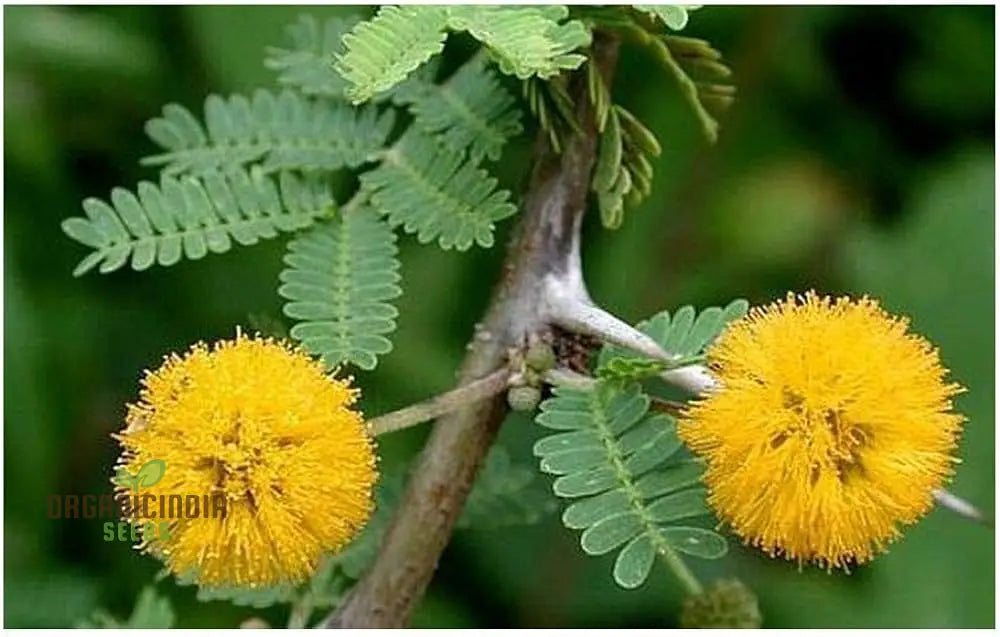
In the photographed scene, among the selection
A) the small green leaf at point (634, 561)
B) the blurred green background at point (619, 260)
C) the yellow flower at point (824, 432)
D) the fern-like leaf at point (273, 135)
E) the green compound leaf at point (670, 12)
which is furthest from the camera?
the blurred green background at point (619, 260)

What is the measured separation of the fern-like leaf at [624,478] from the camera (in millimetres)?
1543

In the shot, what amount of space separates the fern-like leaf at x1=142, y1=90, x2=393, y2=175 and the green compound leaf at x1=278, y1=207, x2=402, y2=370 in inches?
5.6

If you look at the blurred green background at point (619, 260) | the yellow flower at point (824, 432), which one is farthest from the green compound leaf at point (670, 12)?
the blurred green background at point (619, 260)

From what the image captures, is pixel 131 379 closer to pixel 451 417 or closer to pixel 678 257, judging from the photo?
pixel 678 257

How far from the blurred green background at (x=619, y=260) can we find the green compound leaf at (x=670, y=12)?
Result: 3.49 ft

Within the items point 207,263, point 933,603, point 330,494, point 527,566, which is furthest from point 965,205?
point 330,494

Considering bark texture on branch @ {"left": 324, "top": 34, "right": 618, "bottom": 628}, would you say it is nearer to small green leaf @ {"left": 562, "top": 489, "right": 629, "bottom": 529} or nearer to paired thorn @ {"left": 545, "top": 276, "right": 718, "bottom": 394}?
paired thorn @ {"left": 545, "top": 276, "right": 718, "bottom": 394}

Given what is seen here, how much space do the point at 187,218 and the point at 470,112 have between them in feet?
1.16

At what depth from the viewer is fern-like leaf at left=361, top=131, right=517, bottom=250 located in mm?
1805

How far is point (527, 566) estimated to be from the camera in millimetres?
2953

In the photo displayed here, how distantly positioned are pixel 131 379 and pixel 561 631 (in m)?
0.95

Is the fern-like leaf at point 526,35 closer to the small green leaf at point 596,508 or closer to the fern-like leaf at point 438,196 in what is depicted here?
the fern-like leaf at point 438,196

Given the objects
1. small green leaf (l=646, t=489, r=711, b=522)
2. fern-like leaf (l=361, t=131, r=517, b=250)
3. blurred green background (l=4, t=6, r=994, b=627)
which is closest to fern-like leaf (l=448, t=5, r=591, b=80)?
fern-like leaf (l=361, t=131, r=517, b=250)

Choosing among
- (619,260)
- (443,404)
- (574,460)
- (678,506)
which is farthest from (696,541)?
(619,260)
